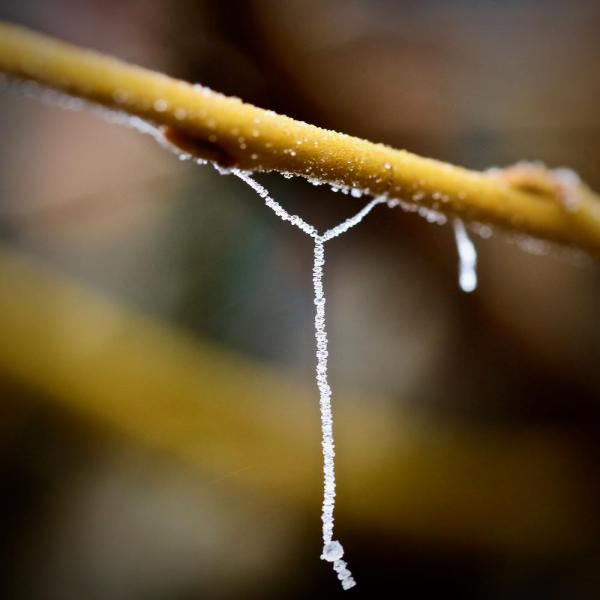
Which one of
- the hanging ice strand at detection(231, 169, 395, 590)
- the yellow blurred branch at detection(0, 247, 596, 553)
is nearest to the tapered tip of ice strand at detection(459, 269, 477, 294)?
the hanging ice strand at detection(231, 169, 395, 590)

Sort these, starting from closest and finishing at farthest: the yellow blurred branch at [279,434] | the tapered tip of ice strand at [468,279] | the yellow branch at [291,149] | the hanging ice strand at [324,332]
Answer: the yellow branch at [291,149] → the hanging ice strand at [324,332] → the tapered tip of ice strand at [468,279] → the yellow blurred branch at [279,434]

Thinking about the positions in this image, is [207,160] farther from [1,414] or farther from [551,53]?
[551,53]

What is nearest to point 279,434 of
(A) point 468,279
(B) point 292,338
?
(B) point 292,338

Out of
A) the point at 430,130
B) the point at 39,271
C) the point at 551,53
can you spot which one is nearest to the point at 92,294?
the point at 39,271

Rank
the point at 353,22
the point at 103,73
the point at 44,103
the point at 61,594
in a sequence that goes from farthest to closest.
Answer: the point at 44,103 < the point at 353,22 < the point at 61,594 < the point at 103,73

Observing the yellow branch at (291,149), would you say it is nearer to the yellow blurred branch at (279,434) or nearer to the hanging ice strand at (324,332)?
the hanging ice strand at (324,332)

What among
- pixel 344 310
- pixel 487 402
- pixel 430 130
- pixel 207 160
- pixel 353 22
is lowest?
pixel 207 160

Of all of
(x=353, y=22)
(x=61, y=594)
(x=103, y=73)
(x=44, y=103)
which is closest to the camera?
(x=103, y=73)

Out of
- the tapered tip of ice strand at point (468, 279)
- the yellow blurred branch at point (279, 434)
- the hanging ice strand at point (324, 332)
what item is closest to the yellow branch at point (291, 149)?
the hanging ice strand at point (324, 332)
